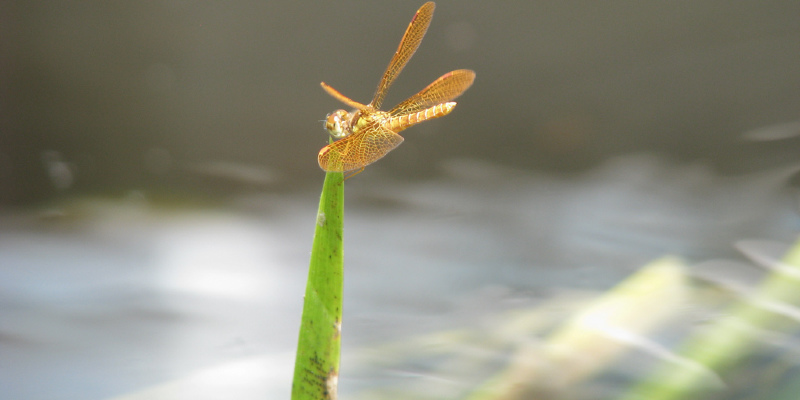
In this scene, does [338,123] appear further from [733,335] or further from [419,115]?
[733,335]

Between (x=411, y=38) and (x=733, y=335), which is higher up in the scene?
(x=411, y=38)

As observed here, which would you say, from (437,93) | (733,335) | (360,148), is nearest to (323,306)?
(360,148)

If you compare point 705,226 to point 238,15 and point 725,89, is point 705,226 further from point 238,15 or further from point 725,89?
point 238,15

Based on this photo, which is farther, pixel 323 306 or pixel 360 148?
pixel 360 148

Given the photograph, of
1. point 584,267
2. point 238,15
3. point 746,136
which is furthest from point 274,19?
point 746,136

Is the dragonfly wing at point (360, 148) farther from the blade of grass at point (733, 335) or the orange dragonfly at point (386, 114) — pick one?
the blade of grass at point (733, 335)

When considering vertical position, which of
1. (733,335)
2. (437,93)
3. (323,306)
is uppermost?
(437,93)
